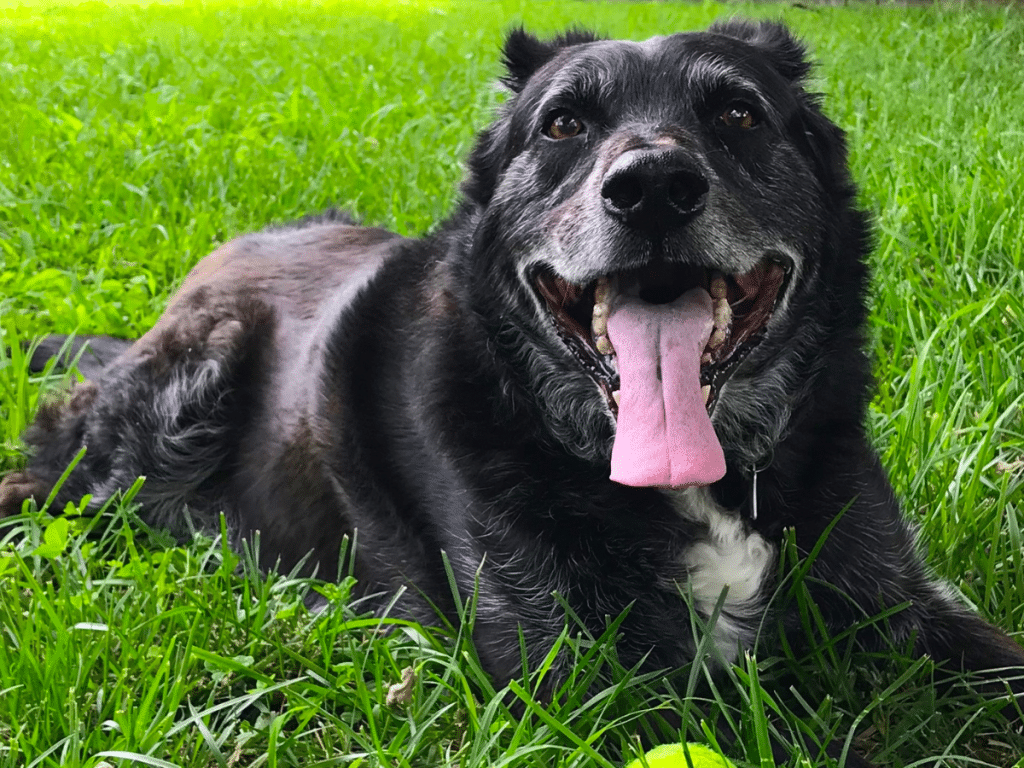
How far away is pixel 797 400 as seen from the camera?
2.40m

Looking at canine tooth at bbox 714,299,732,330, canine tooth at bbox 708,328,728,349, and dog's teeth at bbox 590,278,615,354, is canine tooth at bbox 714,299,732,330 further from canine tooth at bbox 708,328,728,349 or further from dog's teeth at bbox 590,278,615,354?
dog's teeth at bbox 590,278,615,354

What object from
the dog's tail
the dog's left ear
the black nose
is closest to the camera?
the black nose

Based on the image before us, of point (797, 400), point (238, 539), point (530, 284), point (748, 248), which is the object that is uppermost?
point (748, 248)

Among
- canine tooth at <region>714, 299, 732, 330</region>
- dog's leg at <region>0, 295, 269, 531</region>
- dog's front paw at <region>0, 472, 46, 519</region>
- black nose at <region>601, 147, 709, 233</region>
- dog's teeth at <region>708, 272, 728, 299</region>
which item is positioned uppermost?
black nose at <region>601, 147, 709, 233</region>

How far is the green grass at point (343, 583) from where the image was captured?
2.11 meters

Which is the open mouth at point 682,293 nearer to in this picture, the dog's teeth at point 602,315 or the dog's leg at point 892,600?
the dog's teeth at point 602,315

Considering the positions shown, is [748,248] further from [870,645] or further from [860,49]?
[860,49]

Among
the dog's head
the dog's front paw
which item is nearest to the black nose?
the dog's head

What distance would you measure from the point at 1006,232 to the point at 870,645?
1.99 metres

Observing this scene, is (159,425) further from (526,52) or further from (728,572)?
(728,572)

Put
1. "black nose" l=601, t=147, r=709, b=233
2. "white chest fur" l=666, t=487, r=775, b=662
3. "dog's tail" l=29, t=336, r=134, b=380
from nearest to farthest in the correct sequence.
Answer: "black nose" l=601, t=147, r=709, b=233 < "white chest fur" l=666, t=487, r=775, b=662 < "dog's tail" l=29, t=336, r=134, b=380

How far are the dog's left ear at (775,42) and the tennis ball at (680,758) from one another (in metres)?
1.56

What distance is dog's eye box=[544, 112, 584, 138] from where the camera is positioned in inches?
94.8

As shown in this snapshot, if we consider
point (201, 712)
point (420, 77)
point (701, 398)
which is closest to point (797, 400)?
point (701, 398)
